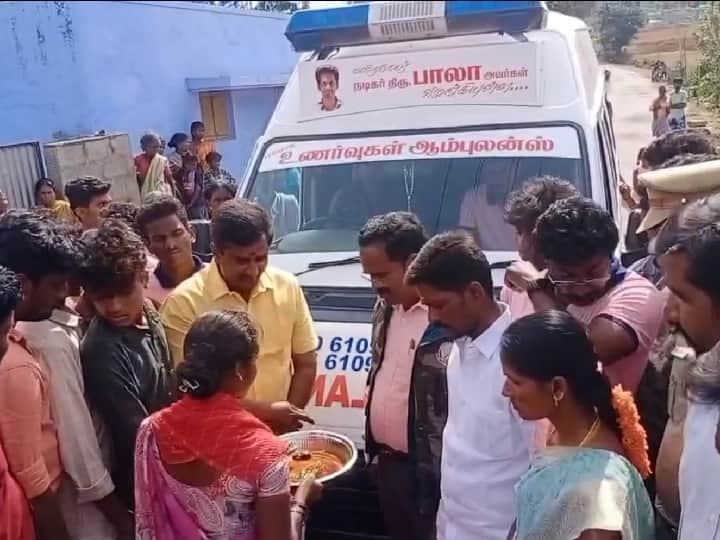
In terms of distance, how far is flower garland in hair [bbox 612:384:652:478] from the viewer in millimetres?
1813

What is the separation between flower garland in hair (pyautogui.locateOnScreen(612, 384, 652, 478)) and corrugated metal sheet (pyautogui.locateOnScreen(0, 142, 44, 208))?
8.31 meters

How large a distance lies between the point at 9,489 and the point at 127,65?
34.1ft

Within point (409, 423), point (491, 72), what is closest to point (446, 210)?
point (491, 72)

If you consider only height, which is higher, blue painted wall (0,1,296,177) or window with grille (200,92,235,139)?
blue painted wall (0,1,296,177)

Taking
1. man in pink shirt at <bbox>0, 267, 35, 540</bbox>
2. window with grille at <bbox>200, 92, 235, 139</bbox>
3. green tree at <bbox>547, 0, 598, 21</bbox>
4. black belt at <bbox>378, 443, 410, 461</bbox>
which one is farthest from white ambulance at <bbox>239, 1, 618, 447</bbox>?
window with grille at <bbox>200, 92, 235, 139</bbox>

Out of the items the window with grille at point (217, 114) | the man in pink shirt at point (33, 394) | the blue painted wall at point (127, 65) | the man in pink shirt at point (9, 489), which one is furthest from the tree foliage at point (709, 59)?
the window with grille at point (217, 114)

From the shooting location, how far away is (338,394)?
314cm

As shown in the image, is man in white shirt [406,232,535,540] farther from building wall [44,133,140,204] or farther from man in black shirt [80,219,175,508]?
building wall [44,133,140,204]

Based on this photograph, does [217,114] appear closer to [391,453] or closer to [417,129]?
[417,129]

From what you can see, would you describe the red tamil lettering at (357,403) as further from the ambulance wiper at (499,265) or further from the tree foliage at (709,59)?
the tree foliage at (709,59)

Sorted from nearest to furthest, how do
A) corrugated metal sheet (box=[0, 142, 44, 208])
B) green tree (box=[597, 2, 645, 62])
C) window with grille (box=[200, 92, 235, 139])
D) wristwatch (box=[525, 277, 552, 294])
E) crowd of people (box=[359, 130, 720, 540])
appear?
crowd of people (box=[359, 130, 720, 540]) < wristwatch (box=[525, 277, 552, 294]) < green tree (box=[597, 2, 645, 62]) < corrugated metal sheet (box=[0, 142, 44, 208]) < window with grille (box=[200, 92, 235, 139])

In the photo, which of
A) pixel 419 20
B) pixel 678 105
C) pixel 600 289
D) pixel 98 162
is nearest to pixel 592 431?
pixel 600 289

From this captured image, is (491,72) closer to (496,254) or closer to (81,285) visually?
(496,254)

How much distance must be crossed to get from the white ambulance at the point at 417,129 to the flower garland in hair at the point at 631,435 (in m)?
1.73
